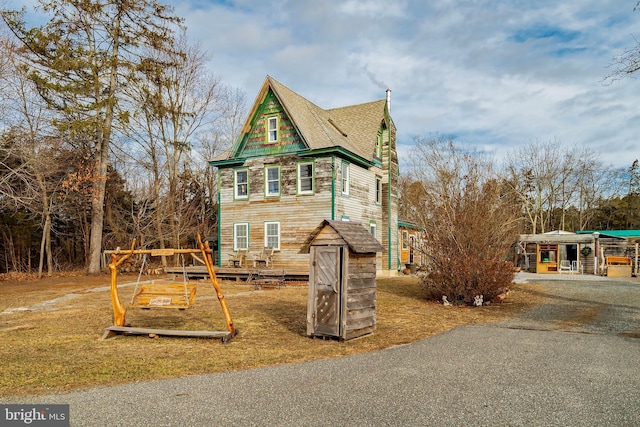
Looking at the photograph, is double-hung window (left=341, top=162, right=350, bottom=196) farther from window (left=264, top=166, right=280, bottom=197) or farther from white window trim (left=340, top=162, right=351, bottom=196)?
window (left=264, top=166, right=280, bottom=197)

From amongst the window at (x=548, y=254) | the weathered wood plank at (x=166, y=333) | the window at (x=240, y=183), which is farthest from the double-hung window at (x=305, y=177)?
the window at (x=548, y=254)

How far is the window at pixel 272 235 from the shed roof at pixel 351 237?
533 inches

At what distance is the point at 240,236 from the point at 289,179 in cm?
427

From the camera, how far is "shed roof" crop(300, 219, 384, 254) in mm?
9140

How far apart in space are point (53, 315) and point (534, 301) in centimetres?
1468

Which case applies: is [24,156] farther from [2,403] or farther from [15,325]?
[2,403]

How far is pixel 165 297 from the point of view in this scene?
9.29 meters

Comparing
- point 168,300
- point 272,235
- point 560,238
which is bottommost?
point 168,300

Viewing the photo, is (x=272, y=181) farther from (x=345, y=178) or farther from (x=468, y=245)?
(x=468, y=245)

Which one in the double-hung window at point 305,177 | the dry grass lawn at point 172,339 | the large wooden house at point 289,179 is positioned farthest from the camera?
the double-hung window at point 305,177

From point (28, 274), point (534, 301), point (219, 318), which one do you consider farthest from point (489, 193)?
point (28, 274)

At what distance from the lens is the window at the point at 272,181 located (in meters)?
23.5

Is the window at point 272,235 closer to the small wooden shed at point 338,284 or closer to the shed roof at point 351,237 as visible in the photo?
the shed roof at point 351,237

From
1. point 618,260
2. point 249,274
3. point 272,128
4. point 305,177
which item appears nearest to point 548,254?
point 618,260
